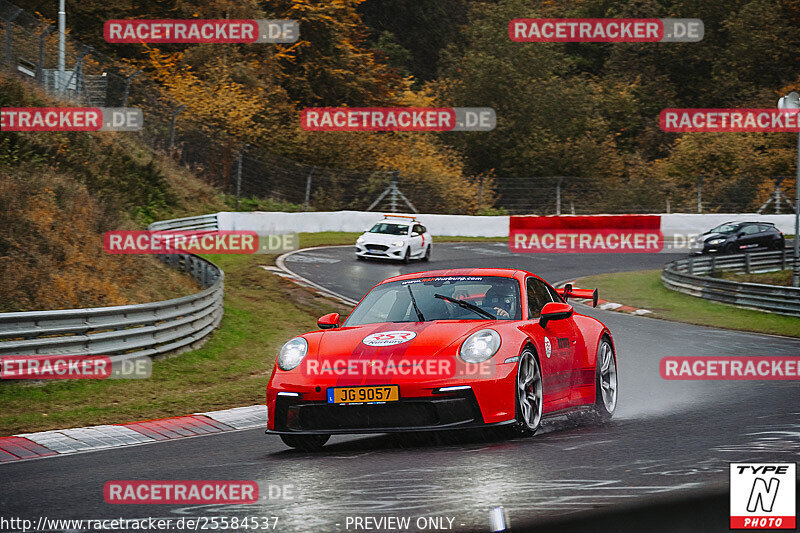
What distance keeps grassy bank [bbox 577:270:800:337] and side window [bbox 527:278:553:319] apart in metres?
13.6

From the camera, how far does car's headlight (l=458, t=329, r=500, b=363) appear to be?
7281 mm

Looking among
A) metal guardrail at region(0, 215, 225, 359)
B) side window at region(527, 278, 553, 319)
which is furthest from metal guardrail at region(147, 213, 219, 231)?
side window at region(527, 278, 553, 319)

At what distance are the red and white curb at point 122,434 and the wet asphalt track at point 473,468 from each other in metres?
0.44

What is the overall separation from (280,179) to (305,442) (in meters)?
33.2

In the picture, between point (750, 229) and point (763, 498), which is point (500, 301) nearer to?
point (763, 498)

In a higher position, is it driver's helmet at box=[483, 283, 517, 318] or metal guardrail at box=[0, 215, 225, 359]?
driver's helmet at box=[483, 283, 517, 318]

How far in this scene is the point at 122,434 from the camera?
30.4 ft

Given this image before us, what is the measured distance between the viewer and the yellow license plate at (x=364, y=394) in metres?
7.06

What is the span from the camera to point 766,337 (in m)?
19.4

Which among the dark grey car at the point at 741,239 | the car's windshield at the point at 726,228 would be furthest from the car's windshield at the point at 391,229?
the car's windshield at the point at 726,228

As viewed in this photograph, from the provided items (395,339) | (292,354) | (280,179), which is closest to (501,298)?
(395,339)

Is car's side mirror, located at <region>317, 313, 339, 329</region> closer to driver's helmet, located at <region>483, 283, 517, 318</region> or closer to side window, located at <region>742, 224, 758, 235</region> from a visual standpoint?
driver's helmet, located at <region>483, 283, 517, 318</region>

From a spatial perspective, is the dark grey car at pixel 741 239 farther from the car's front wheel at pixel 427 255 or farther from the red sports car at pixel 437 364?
the red sports car at pixel 437 364

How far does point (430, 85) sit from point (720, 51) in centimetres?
2127
